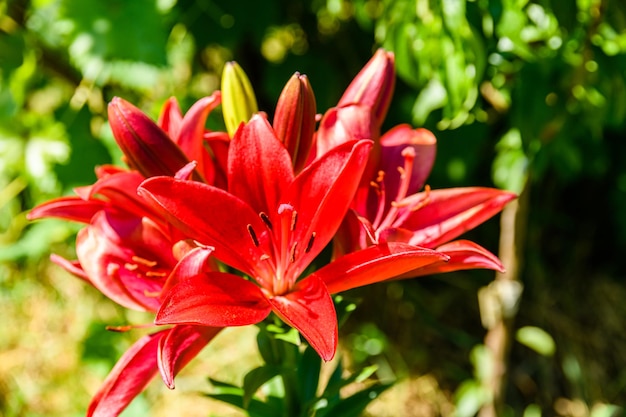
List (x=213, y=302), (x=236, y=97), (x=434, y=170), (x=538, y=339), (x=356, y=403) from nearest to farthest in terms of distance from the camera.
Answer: (x=213, y=302) < (x=236, y=97) < (x=356, y=403) < (x=538, y=339) < (x=434, y=170)

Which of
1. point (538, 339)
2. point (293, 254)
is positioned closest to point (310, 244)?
point (293, 254)

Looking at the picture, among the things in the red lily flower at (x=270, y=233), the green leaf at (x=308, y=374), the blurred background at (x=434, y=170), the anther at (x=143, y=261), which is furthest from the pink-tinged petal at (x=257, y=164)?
the blurred background at (x=434, y=170)

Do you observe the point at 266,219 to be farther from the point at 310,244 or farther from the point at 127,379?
the point at 127,379

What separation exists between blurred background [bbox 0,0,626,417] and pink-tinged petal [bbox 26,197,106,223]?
0.48 metres

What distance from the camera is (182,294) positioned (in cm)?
61

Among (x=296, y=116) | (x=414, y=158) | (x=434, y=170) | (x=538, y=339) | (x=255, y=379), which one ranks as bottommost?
(x=538, y=339)

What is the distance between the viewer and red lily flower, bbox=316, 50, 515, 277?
2.29 feet

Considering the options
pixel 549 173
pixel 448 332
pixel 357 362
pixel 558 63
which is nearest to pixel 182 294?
pixel 558 63

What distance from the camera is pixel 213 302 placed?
625 mm

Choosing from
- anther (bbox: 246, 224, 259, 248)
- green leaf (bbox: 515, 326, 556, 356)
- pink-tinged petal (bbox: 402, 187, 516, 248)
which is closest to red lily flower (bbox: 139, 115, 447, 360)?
anther (bbox: 246, 224, 259, 248)

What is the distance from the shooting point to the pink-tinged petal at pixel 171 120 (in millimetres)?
752

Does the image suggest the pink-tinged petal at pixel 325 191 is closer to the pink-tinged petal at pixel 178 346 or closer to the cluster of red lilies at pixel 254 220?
the cluster of red lilies at pixel 254 220

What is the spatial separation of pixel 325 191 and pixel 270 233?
0.23 ft

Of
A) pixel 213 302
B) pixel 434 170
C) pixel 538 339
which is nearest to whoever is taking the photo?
pixel 213 302
